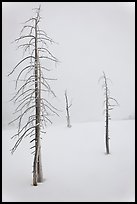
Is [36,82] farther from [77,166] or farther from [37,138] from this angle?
[77,166]

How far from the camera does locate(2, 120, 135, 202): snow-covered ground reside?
434cm

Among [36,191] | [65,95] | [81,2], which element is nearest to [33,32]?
[81,2]

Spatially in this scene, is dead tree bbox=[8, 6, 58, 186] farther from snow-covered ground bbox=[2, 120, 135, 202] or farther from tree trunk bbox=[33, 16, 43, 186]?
snow-covered ground bbox=[2, 120, 135, 202]

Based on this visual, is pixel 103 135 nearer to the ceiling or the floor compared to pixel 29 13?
nearer to the floor

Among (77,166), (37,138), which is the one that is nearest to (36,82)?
(37,138)

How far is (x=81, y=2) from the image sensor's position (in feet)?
16.1

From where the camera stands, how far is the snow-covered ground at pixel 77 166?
4344 millimetres

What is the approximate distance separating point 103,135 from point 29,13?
2918mm

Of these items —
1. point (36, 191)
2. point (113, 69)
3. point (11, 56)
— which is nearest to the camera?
point (36, 191)

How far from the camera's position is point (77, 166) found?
4.77 metres

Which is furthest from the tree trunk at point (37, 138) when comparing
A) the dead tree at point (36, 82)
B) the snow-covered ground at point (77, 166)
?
the snow-covered ground at point (77, 166)

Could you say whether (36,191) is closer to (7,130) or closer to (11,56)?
(7,130)

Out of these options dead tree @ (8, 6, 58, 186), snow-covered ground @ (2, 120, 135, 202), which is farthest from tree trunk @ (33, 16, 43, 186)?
snow-covered ground @ (2, 120, 135, 202)

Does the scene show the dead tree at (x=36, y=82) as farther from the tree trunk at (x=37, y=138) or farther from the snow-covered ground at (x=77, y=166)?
the snow-covered ground at (x=77, y=166)
